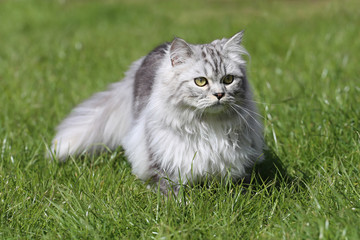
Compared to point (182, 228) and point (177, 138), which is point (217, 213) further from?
point (177, 138)

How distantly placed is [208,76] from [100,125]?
4.20ft

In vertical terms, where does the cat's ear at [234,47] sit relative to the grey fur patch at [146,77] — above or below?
above

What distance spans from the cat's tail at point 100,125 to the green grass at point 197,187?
6.2 inches

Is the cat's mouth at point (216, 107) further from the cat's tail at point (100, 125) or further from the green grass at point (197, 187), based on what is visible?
the cat's tail at point (100, 125)

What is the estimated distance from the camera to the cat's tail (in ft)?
12.2

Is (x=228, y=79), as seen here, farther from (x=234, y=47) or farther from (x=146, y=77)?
(x=146, y=77)

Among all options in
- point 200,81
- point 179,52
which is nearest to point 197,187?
point 200,81

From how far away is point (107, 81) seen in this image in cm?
562

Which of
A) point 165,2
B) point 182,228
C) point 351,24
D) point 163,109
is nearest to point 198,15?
point 165,2

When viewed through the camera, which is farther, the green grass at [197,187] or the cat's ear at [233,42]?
the cat's ear at [233,42]

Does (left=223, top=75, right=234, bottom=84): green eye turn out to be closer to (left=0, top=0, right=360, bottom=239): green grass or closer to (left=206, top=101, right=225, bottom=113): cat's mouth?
(left=206, top=101, right=225, bottom=113): cat's mouth

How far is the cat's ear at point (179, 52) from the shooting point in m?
2.87

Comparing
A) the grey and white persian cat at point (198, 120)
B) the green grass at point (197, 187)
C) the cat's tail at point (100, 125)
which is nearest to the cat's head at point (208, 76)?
the grey and white persian cat at point (198, 120)

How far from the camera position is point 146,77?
3.44 m
